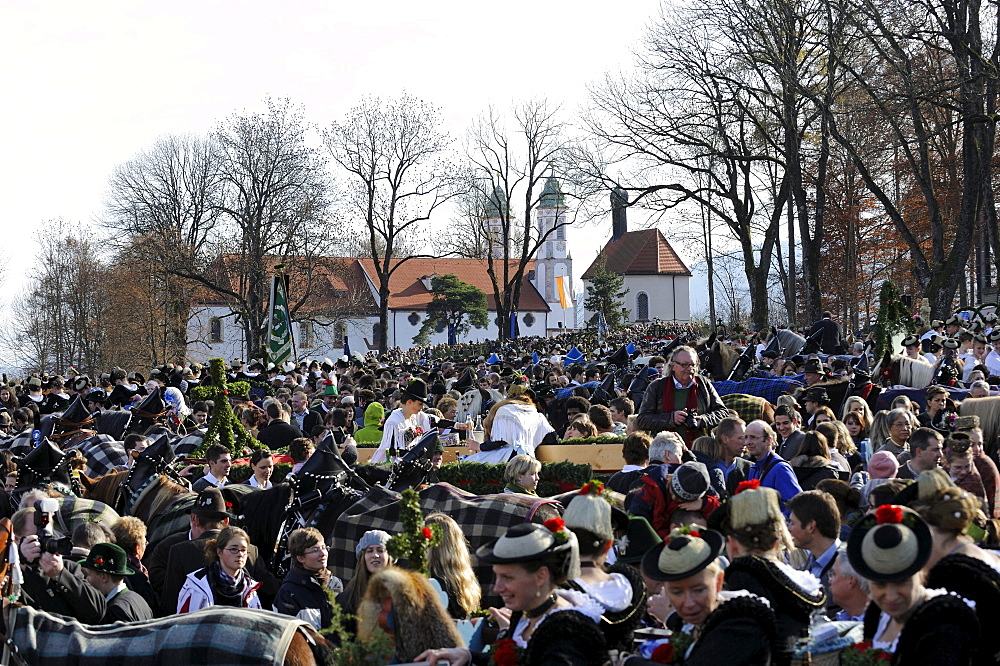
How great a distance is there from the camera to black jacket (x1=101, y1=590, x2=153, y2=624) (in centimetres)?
633

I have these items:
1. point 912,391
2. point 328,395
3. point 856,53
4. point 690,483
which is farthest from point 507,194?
point 690,483

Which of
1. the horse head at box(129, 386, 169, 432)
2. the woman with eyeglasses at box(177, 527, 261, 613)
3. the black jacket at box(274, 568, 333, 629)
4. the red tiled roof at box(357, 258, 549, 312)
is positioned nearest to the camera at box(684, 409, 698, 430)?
the black jacket at box(274, 568, 333, 629)

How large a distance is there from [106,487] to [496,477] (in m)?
3.68

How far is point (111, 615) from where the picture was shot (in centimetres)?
634

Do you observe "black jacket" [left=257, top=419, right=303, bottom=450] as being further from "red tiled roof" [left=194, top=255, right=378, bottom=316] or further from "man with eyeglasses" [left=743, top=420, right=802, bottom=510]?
"red tiled roof" [left=194, top=255, right=378, bottom=316]

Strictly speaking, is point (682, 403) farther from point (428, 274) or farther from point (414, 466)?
point (428, 274)

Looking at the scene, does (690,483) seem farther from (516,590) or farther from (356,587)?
(516,590)

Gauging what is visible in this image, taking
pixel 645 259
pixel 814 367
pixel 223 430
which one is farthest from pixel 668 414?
pixel 645 259

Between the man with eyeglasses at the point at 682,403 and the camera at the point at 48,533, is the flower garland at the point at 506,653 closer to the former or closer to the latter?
the camera at the point at 48,533

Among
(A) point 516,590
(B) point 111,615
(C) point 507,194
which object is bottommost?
(B) point 111,615

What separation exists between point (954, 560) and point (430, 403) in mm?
15208

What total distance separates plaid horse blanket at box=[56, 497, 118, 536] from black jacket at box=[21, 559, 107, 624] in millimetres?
1946

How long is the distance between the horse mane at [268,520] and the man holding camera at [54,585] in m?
2.22

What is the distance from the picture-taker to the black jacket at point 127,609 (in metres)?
6.33
